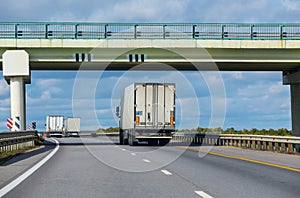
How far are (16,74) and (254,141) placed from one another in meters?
16.0

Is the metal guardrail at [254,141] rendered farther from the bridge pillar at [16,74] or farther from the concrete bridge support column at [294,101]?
the bridge pillar at [16,74]

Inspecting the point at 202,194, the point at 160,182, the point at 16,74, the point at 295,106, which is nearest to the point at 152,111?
the point at 16,74

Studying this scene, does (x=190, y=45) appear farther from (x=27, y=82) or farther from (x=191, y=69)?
(x=27, y=82)

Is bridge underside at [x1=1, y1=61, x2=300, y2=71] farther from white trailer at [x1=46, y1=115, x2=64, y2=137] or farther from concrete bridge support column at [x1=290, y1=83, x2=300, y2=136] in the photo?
white trailer at [x1=46, y1=115, x2=64, y2=137]

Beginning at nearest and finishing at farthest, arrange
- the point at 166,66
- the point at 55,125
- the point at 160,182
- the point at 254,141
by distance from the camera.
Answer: the point at 160,182 → the point at 254,141 → the point at 166,66 → the point at 55,125

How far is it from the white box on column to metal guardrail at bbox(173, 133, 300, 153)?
14395mm

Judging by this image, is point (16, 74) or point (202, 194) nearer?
point (202, 194)

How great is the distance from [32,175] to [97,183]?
2915 mm

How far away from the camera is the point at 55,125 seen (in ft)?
279

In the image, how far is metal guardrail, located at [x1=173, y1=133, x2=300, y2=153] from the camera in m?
27.6

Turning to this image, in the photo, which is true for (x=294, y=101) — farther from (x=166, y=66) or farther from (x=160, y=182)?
(x=160, y=182)

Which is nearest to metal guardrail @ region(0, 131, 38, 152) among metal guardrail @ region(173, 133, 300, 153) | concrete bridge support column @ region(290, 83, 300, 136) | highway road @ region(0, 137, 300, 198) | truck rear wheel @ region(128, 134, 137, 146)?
truck rear wheel @ region(128, 134, 137, 146)

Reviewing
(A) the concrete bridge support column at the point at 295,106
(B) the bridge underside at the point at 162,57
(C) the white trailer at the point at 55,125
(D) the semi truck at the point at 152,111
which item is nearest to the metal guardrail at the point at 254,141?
(D) the semi truck at the point at 152,111

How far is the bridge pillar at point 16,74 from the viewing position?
36.9 metres
